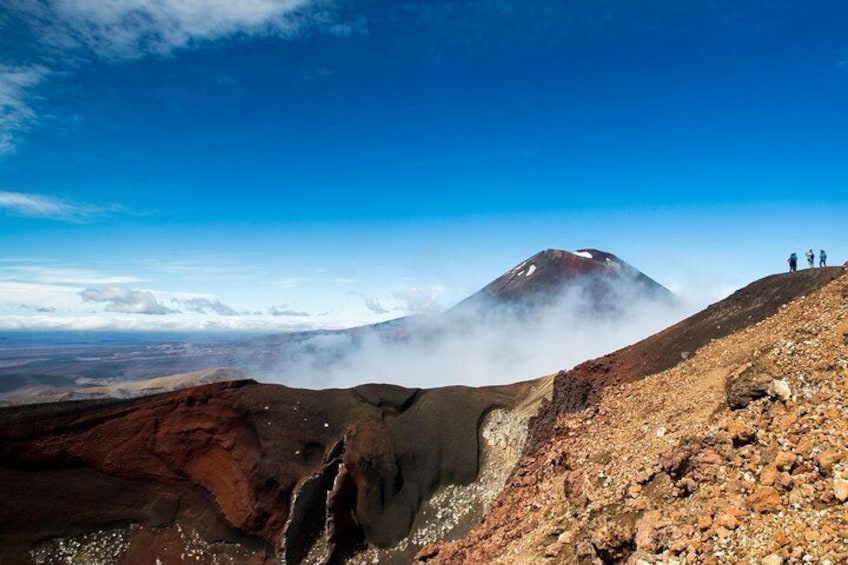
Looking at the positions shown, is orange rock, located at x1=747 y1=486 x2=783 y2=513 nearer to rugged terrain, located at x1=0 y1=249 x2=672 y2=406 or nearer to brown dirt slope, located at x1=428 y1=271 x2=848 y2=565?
brown dirt slope, located at x1=428 y1=271 x2=848 y2=565

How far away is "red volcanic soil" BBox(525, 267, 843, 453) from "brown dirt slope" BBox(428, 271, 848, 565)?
56cm

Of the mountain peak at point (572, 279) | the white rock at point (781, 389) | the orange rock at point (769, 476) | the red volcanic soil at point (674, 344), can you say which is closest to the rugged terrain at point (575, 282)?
the mountain peak at point (572, 279)

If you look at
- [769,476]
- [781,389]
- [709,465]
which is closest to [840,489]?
[769,476]

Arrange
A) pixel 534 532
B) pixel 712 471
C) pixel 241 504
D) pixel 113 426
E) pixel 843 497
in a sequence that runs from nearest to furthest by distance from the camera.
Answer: pixel 843 497
pixel 712 471
pixel 534 532
pixel 241 504
pixel 113 426

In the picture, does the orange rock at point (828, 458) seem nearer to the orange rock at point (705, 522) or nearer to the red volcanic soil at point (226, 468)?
the orange rock at point (705, 522)

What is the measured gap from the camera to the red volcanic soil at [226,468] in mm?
28922

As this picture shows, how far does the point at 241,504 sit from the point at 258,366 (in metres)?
124

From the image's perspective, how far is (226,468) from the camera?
31.5 meters

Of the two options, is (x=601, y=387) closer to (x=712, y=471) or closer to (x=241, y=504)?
(x=712, y=471)

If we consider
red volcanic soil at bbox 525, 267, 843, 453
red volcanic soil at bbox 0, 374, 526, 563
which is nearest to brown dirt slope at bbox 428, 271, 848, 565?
red volcanic soil at bbox 525, 267, 843, 453

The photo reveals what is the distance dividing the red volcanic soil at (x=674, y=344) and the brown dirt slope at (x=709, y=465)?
0.56m

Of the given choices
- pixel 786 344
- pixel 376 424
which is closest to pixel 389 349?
pixel 376 424

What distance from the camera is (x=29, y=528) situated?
27781mm

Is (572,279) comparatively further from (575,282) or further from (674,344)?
(674,344)
